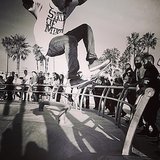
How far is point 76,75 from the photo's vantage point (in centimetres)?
205

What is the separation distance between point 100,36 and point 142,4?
596 millimetres

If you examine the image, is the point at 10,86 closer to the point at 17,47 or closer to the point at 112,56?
the point at 17,47

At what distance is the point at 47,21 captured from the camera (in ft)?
6.78

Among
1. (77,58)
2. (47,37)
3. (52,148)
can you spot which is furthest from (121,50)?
(52,148)

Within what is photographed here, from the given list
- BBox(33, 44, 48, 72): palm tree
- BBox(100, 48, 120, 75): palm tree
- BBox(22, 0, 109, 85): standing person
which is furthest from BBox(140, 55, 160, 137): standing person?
BBox(33, 44, 48, 72): palm tree

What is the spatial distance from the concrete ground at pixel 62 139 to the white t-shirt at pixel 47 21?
75 cm

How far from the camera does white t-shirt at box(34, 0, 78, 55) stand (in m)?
1.99

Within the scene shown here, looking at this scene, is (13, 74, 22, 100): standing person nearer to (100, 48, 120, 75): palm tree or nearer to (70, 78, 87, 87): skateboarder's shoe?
(70, 78, 87, 87): skateboarder's shoe

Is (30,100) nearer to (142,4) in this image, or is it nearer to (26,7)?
(26,7)

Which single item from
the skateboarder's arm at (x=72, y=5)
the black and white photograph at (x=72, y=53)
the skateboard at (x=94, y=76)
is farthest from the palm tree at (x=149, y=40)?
the skateboarder's arm at (x=72, y=5)

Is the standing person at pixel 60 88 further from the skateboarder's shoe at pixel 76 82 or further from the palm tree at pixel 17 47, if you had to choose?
the palm tree at pixel 17 47

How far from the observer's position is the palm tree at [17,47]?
1.92 meters

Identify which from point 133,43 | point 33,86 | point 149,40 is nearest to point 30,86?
point 33,86

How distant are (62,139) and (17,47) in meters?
1.10
